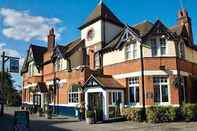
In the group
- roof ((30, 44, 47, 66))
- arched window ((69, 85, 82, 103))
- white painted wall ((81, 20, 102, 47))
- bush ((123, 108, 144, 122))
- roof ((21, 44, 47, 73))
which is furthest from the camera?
roof ((30, 44, 47, 66))

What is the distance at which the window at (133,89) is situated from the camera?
26.5 metres

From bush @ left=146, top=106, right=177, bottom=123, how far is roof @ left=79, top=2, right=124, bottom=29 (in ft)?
45.5

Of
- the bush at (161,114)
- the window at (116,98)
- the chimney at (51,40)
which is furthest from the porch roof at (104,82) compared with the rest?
the chimney at (51,40)

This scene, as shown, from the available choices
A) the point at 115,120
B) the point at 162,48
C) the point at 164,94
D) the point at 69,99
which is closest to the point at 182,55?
the point at 162,48

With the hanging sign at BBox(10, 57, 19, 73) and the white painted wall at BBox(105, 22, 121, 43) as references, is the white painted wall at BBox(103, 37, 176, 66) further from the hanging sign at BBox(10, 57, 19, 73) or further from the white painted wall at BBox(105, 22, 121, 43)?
the hanging sign at BBox(10, 57, 19, 73)

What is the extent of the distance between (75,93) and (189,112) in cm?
1271

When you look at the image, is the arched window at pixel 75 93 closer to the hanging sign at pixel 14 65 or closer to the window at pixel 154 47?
the hanging sign at pixel 14 65

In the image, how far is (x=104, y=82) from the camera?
86.9ft

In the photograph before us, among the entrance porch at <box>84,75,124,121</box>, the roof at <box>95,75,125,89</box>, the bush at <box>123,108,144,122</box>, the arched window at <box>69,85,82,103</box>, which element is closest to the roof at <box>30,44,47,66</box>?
the arched window at <box>69,85,82,103</box>

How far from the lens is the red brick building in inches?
1005

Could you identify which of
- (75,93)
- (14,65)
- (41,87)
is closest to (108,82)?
(75,93)

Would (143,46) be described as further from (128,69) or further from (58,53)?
(58,53)

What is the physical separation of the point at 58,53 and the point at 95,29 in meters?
5.84

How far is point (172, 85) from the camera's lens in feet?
82.2
